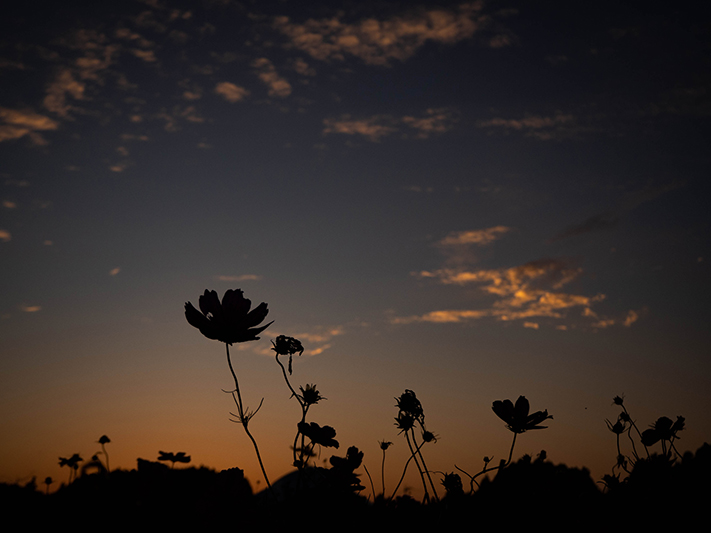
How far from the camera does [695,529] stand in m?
1.19

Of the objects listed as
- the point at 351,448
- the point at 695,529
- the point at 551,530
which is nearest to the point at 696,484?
the point at 695,529

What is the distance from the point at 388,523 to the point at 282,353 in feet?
4.52

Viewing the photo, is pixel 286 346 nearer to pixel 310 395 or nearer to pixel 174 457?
pixel 310 395

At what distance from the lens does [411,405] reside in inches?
128

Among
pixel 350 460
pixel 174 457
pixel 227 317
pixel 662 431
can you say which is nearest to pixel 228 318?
pixel 227 317

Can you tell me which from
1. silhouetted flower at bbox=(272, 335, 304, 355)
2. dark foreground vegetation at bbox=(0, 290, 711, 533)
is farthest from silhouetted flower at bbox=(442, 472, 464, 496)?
silhouetted flower at bbox=(272, 335, 304, 355)

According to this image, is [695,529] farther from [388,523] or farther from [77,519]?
[77,519]

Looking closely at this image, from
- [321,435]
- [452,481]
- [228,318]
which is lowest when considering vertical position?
[452,481]

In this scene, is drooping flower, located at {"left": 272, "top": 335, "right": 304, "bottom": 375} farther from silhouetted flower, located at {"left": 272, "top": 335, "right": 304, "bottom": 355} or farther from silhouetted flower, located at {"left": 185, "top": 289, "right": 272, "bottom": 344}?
silhouetted flower, located at {"left": 185, "top": 289, "right": 272, "bottom": 344}

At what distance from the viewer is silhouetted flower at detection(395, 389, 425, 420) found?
126 inches

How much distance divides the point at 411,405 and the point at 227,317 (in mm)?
1834

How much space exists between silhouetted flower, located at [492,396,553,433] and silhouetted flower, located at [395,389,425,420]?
0.56 m

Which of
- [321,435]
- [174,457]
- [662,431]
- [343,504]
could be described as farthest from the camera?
[662,431]

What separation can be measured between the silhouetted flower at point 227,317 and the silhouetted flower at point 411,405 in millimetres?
1604
